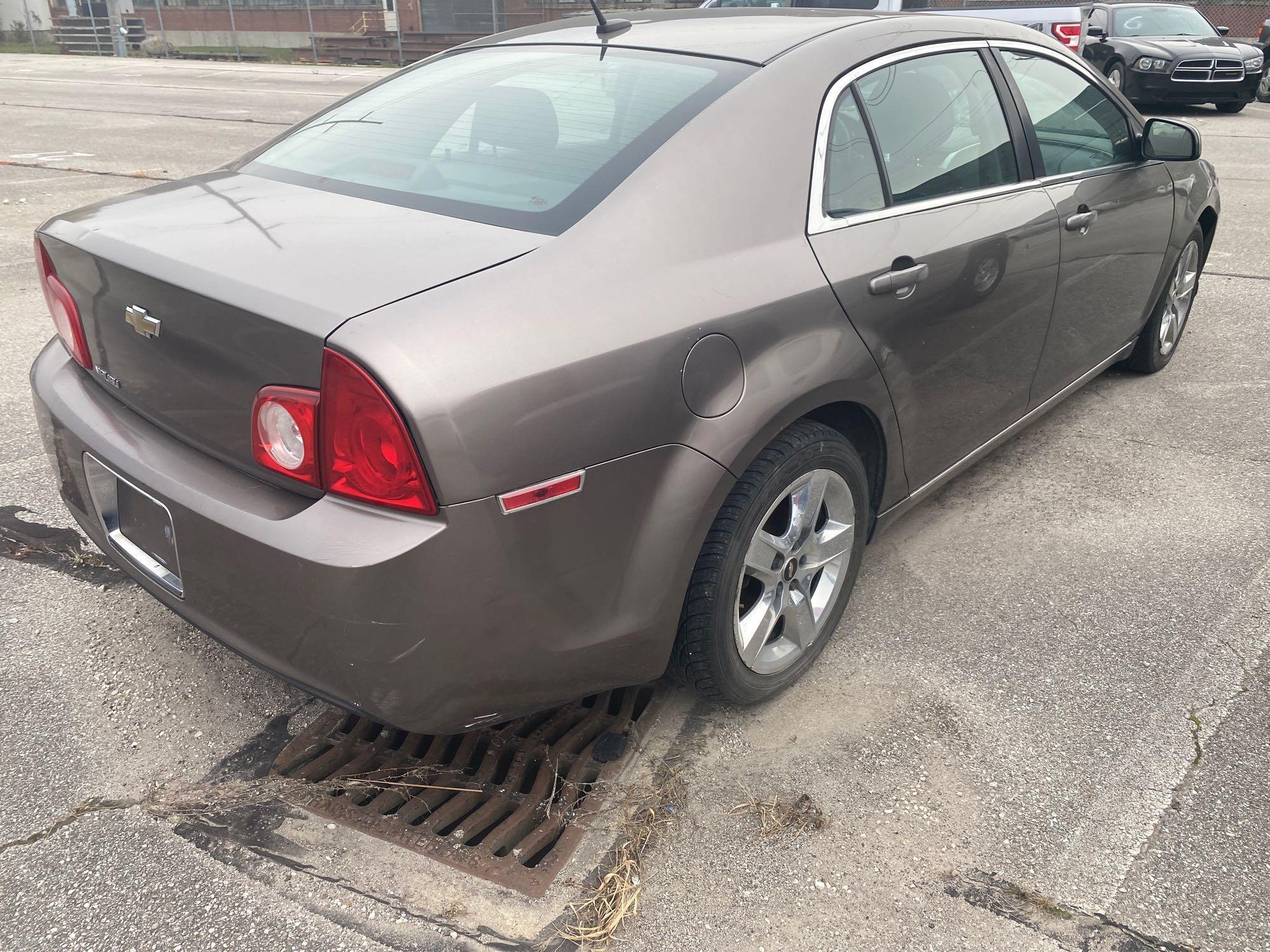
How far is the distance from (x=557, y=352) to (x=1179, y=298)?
4.05 meters

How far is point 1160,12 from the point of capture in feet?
47.6

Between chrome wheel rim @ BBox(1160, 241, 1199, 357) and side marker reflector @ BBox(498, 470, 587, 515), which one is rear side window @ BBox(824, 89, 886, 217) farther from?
chrome wheel rim @ BBox(1160, 241, 1199, 357)

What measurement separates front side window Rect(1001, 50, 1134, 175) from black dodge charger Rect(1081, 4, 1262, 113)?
1162cm

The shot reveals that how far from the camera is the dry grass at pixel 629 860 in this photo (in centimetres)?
198

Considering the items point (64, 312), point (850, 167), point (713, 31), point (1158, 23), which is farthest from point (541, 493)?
point (1158, 23)

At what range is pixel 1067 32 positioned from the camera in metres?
12.3

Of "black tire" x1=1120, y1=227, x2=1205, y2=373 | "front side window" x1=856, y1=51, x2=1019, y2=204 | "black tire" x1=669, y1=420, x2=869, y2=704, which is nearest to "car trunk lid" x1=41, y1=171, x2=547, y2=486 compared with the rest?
"black tire" x1=669, y1=420, x2=869, y2=704

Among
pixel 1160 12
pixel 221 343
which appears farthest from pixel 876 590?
pixel 1160 12

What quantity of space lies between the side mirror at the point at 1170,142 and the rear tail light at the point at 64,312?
3.66m

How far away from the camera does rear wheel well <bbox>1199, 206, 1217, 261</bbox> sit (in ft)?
15.6

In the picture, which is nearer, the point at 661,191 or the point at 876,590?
the point at 661,191

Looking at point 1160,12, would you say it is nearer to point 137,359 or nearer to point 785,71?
point 785,71

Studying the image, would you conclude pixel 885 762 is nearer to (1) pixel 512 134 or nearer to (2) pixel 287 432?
(2) pixel 287 432

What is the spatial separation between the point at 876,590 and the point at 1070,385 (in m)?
1.36
